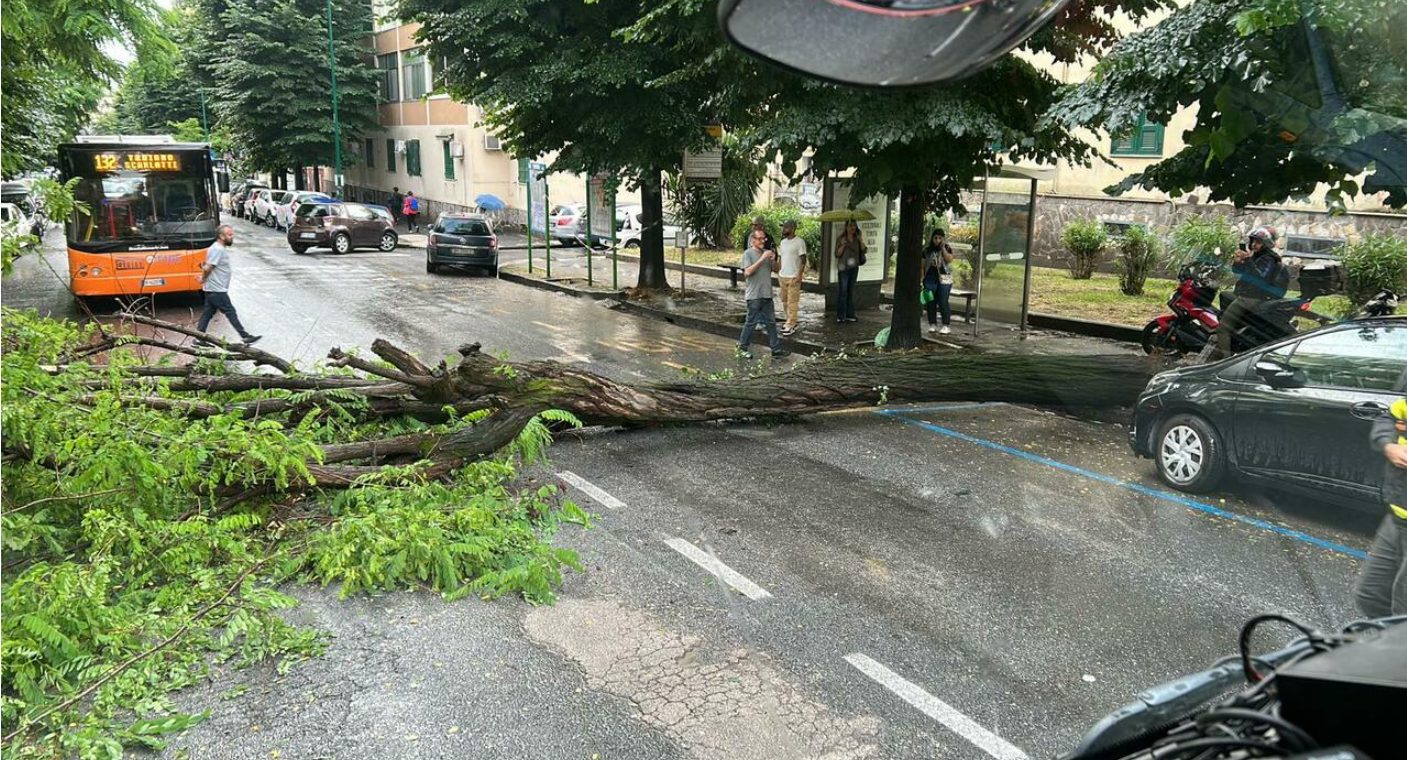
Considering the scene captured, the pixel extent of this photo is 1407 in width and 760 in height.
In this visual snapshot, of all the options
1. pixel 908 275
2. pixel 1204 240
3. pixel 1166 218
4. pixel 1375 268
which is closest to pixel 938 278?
pixel 908 275

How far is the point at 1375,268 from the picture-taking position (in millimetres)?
14062

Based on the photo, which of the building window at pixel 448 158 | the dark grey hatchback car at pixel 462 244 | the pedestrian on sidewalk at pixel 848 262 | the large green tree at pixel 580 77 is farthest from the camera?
the building window at pixel 448 158

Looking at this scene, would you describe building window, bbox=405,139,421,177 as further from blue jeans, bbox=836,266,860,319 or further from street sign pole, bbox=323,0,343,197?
blue jeans, bbox=836,266,860,319

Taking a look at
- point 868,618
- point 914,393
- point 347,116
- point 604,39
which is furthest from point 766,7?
point 347,116

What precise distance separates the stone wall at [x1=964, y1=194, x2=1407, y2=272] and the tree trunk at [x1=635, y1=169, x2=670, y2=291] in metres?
6.95

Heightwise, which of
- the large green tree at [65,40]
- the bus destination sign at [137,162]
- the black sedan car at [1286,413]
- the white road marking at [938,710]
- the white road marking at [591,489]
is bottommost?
the white road marking at [591,489]

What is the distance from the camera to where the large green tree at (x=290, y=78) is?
1667 inches

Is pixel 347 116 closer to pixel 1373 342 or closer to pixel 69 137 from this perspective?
pixel 69 137

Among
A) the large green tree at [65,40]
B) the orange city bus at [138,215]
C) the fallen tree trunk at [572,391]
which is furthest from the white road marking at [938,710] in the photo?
the orange city bus at [138,215]

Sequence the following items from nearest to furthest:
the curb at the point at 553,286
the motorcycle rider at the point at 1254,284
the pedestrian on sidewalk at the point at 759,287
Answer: the motorcycle rider at the point at 1254,284 → the pedestrian on sidewalk at the point at 759,287 → the curb at the point at 553,286

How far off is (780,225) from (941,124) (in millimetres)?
15916

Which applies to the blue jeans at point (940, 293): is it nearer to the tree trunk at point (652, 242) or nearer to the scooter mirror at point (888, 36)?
the tree trunk at point (652, 242)

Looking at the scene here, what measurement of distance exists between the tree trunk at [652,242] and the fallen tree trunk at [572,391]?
36.0 feet

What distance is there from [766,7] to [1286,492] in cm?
651
